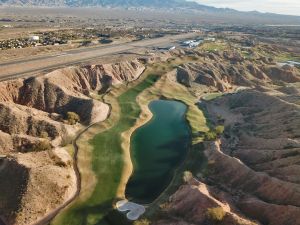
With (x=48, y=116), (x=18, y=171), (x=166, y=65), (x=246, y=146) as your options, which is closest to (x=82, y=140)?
(x=48, y=116)

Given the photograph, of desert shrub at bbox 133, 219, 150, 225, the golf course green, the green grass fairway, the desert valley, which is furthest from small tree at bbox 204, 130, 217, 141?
desert shrub at bbox 133, 219, 150, 225

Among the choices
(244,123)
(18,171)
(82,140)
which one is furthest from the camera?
(244,123)

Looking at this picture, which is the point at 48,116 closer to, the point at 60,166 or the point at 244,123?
the point at 60,166

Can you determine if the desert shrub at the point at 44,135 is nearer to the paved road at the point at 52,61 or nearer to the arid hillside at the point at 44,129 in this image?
the arid hillside at the point at 44,129

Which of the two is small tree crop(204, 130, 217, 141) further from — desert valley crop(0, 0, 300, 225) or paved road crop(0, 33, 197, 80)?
paved road crop(0, 33, 197, 80)

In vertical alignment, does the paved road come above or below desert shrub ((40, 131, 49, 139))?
above

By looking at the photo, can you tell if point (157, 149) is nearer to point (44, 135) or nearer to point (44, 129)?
point (44, 135)

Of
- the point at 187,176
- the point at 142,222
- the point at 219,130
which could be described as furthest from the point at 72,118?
the point at 142,222
